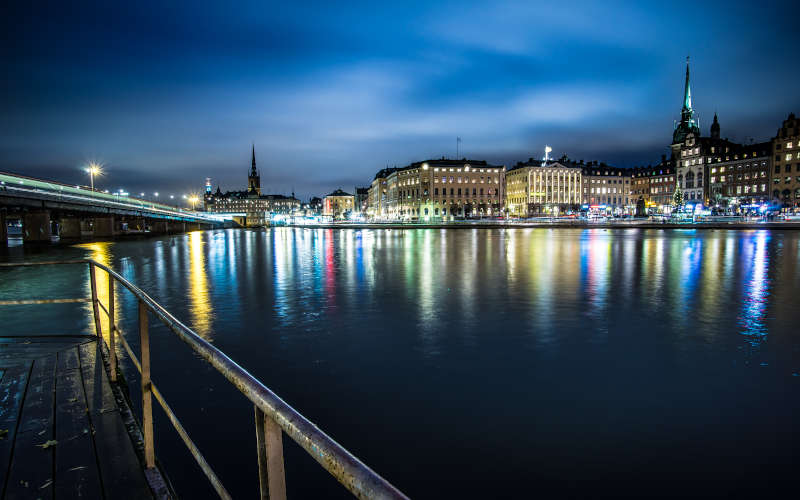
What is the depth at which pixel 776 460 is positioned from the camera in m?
4.86

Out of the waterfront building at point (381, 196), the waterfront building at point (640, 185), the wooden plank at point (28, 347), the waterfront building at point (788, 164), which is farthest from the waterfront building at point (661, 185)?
the wooden plank at point (28, 347)

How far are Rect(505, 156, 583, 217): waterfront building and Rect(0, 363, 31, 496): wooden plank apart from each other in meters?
145

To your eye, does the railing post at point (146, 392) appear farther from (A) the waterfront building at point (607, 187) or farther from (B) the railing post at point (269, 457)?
(A) the waterfront building at point (607, 187)

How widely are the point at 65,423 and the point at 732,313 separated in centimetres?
1391

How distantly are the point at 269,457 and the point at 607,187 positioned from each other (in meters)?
173

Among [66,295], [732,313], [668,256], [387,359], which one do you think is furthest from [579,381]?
[668,256]

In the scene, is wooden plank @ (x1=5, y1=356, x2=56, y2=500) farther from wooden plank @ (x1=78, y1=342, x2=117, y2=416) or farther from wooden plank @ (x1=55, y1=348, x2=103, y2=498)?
wooden plank @ (x1=78, y1=342, x2=117, y2=416)

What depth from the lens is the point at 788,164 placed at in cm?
10581

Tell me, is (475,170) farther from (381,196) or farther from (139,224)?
(139,224)

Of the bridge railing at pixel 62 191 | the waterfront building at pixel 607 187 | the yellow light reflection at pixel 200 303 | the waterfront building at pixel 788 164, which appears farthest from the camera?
the waterfront building at pixel 607 187

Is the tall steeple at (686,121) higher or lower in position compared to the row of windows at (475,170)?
higher

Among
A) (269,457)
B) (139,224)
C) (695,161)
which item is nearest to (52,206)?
(269,457)

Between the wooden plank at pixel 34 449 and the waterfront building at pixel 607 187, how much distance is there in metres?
162

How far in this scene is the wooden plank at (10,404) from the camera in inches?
148
